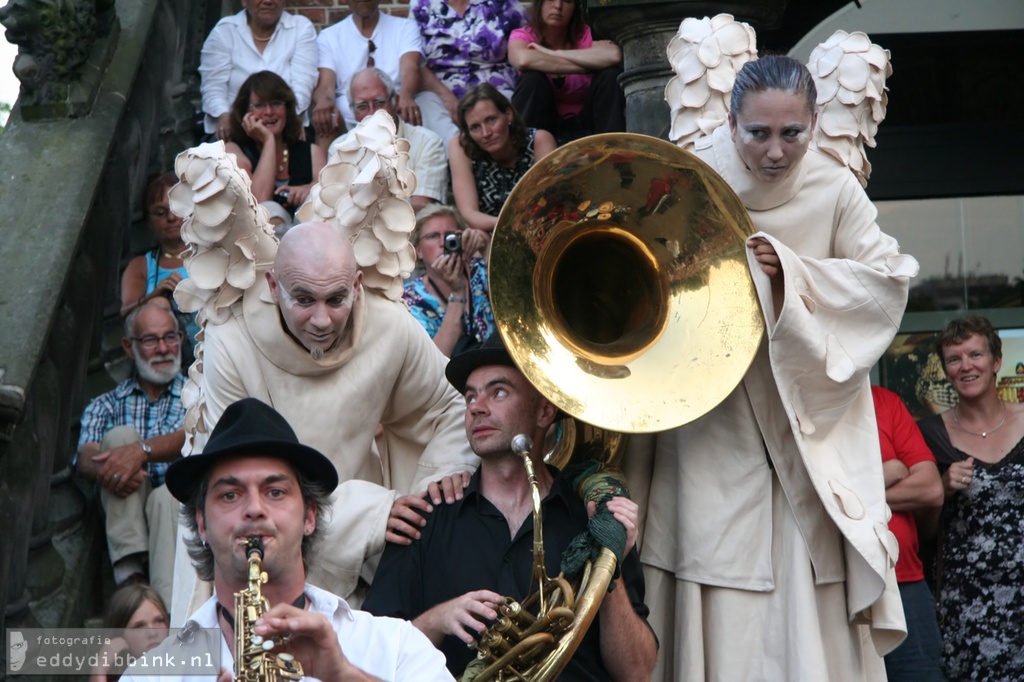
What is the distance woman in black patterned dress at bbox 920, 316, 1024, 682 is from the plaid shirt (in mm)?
2875

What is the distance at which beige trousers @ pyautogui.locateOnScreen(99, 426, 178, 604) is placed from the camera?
21.9 ft

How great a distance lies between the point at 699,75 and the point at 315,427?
1.62m

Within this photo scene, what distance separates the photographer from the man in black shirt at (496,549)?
506 centimetres

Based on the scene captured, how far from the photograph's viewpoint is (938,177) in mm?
9688

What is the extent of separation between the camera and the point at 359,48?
29.4ft

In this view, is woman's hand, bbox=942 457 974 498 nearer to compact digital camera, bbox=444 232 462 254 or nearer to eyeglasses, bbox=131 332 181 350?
compact digital camera, bbox=444 232 462 254

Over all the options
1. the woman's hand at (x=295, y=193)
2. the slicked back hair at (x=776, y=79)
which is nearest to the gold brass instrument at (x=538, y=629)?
the slicked back hair at (x=776, y=79)

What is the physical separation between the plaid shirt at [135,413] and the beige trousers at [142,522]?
83 millimetres

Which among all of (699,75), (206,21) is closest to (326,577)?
(699,75)

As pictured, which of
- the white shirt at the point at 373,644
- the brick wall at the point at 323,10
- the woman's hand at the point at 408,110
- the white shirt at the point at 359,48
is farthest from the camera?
the brick wall at the point at 323,10

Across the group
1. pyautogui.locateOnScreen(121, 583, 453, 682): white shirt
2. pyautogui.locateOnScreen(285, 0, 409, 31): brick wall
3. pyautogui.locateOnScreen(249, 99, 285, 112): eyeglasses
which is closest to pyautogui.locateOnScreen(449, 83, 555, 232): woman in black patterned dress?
pyautogui.locateOnScreen(249, 99, 285, 112): eyeglasses

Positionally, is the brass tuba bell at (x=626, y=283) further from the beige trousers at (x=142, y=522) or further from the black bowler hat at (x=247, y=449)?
the beige trousers at (x=142, y=522)

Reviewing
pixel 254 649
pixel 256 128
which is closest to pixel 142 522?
pixel 256 128

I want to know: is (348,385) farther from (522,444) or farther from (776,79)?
(776,79)
